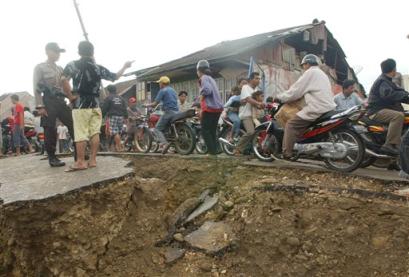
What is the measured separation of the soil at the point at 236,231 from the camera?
11.1 feet

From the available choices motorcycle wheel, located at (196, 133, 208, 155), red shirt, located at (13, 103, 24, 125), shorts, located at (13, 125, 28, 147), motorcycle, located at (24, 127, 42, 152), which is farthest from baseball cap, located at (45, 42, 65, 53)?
motorcycle, located at (24, 127, 42, 152)

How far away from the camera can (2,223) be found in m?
3.87

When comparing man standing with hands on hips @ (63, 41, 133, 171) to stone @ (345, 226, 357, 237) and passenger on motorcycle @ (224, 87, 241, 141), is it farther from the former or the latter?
stone @ (345, 226, 357, 237)

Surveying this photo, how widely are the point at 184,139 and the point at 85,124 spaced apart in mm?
2460

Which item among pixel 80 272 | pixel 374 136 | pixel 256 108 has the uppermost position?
pixel 256 108

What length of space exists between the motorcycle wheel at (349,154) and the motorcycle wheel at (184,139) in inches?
112

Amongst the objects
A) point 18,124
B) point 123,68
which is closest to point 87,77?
point 123,68

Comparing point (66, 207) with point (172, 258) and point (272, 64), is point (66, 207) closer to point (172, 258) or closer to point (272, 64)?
point (172, 258)

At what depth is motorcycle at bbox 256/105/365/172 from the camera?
187 inches

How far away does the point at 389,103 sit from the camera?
5.07 meters

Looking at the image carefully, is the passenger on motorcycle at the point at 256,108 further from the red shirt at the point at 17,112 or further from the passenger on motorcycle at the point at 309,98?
the red shirt at the point at 17,112

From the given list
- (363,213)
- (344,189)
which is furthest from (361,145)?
(363,213)

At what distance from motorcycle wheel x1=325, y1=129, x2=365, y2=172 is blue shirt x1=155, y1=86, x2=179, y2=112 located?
3309mm

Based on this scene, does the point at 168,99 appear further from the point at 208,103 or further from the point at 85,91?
the point at 85,91
